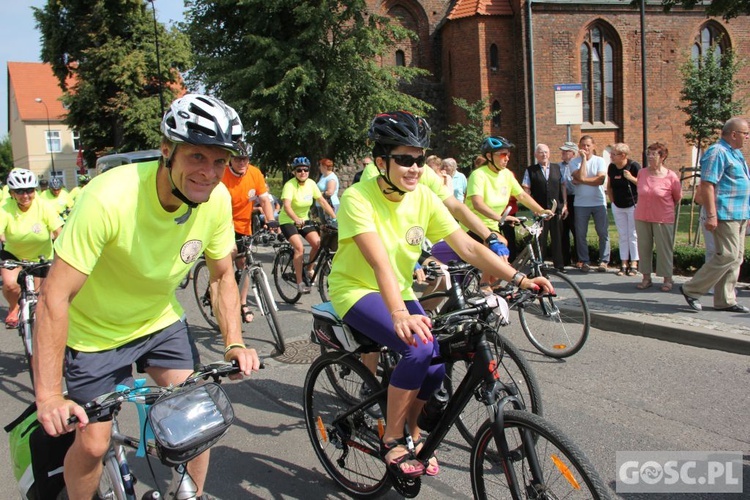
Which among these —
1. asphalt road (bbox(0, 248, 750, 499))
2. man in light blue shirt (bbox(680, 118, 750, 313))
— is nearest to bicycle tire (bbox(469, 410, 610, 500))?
asphalt road (bbox(0, 248, 750, 499))

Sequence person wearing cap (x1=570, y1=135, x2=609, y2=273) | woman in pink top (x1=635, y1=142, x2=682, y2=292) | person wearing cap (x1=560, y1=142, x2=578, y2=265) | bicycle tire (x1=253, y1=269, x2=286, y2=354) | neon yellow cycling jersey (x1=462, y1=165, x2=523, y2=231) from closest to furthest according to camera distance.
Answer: bicycle tire (x1=253, y1=269, x2=286, y2=354), neon yellow cycling jersey (x1=462, y1=165, x2=523, y2=231), woman in pink top (x1=635, y1=142, x2=682, y2=292), person wearing cap (x1=570, y1=135, x2=609, y2=273), person wearing cap (x1=560, y1=142, x2=578, y2=265)

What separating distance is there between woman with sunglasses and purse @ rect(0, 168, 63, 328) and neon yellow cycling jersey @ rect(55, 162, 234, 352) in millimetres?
5311

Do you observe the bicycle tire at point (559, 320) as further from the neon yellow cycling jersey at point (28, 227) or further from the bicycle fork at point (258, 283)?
the neon yellow cycling jersey at point (28, 227)

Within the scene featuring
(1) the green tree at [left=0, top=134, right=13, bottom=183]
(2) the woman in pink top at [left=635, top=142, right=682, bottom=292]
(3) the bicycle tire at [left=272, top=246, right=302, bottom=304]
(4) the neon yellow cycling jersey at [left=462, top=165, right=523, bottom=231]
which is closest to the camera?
(4) the neon yellow cycling jersey at [left=462, top=165, right=523, bottom=231]

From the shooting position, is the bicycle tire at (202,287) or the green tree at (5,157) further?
the green tree at (5,157)

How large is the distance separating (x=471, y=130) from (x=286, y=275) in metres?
23.1

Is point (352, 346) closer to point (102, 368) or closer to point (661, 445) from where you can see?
point (102, 368)

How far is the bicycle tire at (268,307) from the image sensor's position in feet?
21.4

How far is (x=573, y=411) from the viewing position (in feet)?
15.7

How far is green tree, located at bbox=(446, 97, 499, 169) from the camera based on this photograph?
100ft

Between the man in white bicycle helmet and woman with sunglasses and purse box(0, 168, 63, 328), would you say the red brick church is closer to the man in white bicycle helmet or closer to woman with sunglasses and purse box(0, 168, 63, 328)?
woman with sunglasses and purse box(0, 168, 63, 328)

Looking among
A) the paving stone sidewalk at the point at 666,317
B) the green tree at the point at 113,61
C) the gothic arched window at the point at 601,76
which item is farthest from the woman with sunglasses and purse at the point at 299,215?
the green tree at the point at 113,61

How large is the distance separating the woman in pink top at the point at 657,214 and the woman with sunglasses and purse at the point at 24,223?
25.3 feet

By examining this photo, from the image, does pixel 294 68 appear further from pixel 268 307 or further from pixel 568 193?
pixel 268 307
